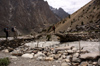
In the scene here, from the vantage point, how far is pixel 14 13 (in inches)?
2349

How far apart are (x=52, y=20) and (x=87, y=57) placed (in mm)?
82367

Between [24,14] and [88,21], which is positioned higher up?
[24,14]

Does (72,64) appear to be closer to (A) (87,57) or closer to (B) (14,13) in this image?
(A) (87,57)

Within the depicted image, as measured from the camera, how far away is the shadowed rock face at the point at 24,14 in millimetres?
55406

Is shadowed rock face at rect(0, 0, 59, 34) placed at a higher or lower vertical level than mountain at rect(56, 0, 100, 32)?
higher

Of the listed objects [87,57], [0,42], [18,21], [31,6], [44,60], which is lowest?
[44,60]

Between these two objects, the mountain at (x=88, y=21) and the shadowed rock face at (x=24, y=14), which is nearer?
the mountain at (x=88, y=21)

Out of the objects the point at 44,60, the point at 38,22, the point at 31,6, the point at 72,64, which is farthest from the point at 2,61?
the point at 31,6

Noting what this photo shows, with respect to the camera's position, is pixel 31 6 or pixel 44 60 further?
pixel 31 6

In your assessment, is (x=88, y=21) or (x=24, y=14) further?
(x=24, y=14)

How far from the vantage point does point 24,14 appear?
64500 millimetres

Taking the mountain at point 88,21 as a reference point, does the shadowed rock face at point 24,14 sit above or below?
above

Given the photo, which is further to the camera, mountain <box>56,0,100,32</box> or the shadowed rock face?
the shadowed rock face

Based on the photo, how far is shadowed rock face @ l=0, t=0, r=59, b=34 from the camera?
55.4 meters
